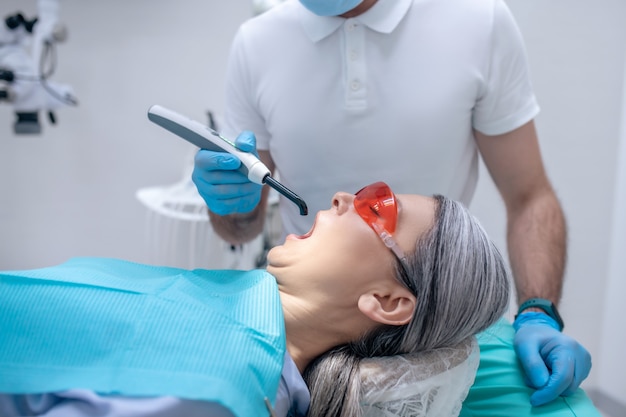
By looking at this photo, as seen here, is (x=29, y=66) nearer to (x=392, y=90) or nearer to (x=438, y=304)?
(x=392, y=90)

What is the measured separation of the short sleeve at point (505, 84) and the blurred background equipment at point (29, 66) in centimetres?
142

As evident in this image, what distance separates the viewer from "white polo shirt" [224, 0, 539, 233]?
3.90 feet

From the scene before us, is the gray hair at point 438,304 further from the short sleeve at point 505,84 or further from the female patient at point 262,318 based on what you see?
the short sleeve at point 505,84

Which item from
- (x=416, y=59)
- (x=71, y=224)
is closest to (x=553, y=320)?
(x=416, y=59)

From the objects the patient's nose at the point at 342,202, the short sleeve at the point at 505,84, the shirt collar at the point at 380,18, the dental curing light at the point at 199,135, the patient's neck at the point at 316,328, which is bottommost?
the patient's neck at the point at 316,328

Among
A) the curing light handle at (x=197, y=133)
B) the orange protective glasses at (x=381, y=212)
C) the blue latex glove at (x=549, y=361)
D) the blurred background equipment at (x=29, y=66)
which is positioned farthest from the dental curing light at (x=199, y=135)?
the blurred background equipment at (x=29, y=66)

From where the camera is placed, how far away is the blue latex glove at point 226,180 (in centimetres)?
97

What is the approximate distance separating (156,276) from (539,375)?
2.22 feet

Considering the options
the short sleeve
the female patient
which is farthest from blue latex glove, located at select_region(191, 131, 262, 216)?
the short sleeve

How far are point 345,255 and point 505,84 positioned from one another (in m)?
0.58

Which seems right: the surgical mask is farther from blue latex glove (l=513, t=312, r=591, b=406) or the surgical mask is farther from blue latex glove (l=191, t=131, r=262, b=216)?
blue latex glove (l=513, t=312, r=591, b=406)

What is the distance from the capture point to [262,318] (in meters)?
0.81

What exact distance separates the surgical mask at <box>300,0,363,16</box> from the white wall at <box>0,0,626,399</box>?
1.19m

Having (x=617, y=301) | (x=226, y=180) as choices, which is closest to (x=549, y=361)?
(x=226, y=180)
